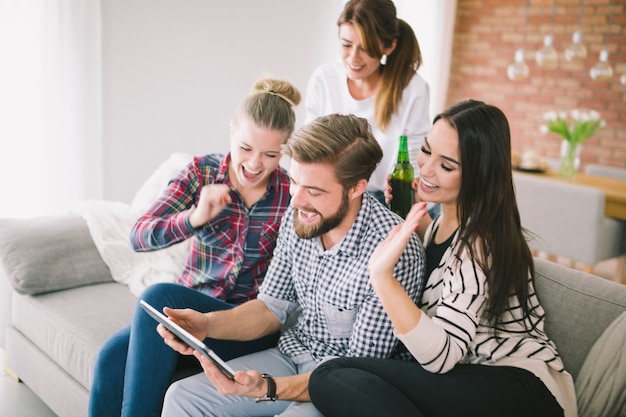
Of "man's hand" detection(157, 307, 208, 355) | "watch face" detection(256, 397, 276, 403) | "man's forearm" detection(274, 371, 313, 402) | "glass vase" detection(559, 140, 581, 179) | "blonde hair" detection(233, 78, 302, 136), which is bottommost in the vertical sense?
"watch face" detection(256, 397, 276, 403)

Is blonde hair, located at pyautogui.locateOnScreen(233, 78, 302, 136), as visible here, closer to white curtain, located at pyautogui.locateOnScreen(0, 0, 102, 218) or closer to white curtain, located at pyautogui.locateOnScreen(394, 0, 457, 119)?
white curtain, located at pyautogui.locateOnScreen(0, 0, 102, 218)

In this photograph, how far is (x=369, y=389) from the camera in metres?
1.32

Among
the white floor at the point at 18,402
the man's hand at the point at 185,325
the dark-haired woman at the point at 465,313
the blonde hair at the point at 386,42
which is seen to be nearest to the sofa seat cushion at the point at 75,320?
the white floor at the point at 18,402

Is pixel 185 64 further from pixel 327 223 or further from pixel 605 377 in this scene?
pixel 605 377

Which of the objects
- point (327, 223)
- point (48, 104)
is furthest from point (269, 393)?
point (48, 104)

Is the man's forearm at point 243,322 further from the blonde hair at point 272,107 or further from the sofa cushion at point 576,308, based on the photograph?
the sofa cushion at point 576,308

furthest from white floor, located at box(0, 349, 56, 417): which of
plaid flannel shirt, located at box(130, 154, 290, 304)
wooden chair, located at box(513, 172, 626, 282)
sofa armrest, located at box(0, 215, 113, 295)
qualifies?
wooden chair, located at box(513, 172, 626, 282)

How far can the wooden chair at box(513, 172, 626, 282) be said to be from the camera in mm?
3363

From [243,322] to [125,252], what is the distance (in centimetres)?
92

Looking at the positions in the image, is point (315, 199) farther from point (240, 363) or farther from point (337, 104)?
point (337, 104)

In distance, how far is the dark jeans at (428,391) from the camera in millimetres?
1318

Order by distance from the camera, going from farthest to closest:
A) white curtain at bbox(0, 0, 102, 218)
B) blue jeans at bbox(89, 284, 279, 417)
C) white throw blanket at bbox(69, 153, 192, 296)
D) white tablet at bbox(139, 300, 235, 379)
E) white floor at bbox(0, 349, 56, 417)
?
1. white curtain at bbox(0, 0, 102, 218)
2. white throw blanket at bbox(69, 153, 192, 296)
3. white floor at bbox(0, 349, 56, 417)
4. blue jeans at bbox(89, 284, 279, 417)
5. white tablet at bbox(139, 300, 235, 379)

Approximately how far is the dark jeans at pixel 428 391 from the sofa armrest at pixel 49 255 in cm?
124

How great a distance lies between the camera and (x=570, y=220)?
11.3 feet
